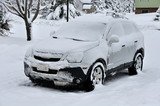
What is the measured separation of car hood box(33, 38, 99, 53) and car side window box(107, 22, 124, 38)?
2.69 feet

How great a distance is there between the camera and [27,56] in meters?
9.20

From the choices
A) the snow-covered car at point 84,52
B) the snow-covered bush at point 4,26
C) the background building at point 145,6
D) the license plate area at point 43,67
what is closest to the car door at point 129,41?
the snow-covered car at point 84,52

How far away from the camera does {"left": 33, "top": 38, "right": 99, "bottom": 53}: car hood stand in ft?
28.9

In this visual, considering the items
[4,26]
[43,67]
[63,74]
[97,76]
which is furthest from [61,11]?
[63,74]

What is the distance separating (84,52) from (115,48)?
1400 mm

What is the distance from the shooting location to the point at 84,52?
8.86 m

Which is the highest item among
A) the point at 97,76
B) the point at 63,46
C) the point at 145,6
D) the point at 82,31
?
the point at 82,31

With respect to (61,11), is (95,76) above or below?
above

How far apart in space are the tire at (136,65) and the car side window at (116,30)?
3.63 ft

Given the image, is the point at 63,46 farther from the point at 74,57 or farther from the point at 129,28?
the point at 129,28

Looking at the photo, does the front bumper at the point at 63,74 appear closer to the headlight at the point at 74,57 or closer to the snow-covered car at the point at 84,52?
the snow-covered car at the point at 84,52

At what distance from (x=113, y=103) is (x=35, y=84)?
2.58 meters

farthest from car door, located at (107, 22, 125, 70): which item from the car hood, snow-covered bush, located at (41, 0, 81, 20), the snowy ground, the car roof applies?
snow-covered bush, located at (41, 0, 81, 20)

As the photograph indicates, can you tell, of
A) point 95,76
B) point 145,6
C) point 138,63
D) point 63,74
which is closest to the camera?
point 63,74
